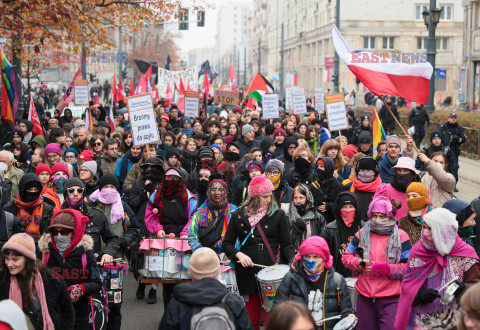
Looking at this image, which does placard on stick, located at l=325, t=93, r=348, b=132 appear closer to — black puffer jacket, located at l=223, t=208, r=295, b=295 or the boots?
the boots

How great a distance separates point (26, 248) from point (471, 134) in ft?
66.5

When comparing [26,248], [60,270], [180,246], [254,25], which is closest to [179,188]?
[180,246]

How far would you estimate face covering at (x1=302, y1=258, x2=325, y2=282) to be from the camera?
496 cm

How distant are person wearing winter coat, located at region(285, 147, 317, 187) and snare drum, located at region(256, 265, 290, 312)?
3.09 metres

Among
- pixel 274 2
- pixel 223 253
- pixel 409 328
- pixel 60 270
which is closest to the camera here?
pixel 409 328

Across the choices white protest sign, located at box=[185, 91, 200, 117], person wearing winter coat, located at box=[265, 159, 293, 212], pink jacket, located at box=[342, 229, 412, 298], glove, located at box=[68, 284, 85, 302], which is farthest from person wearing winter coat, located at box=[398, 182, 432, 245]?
white protest sign, located at box=[185, 91, 200, 117]

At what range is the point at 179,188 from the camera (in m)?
7.44

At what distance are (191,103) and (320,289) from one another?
14.0 metres

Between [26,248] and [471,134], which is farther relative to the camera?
[471,134]

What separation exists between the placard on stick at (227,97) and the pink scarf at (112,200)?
14.6 m

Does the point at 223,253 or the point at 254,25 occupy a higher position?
the point at 254,25

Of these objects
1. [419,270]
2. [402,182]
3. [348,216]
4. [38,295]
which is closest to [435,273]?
[419,270]

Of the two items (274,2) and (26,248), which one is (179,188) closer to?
(26,248)

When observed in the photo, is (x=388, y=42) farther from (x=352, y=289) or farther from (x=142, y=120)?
(x=352, y=289)
